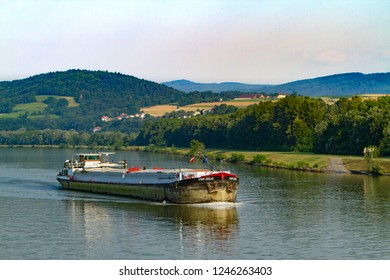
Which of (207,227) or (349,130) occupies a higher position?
(349,130)

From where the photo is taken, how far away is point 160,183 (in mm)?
68750

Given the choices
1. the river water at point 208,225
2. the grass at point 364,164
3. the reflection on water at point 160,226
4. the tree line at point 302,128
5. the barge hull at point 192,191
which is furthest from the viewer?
the tree line at point 302,128

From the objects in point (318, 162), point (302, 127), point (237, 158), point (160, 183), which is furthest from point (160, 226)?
point (302, 127)

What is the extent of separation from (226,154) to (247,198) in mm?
76251

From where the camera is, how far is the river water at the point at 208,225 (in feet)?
149

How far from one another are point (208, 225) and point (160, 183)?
15.1 m

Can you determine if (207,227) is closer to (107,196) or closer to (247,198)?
(247,198)

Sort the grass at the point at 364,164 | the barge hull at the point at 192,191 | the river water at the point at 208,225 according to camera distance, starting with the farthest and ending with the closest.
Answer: the grass at the point at 364,164, the barge hull at the point at 192,191, the river water at the point at 208,225

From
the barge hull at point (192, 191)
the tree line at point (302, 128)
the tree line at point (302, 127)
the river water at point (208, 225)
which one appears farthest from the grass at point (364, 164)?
the barge hull at point (192, 191)

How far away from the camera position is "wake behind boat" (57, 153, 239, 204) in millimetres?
64312

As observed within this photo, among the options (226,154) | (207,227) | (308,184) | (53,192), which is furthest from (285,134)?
(207,227)

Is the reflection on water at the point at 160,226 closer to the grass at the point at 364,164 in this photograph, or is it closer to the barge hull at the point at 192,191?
the barge hull at the point at 192,191

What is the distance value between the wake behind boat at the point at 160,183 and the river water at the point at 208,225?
1.19 meters

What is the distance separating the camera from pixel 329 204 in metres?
65.1
